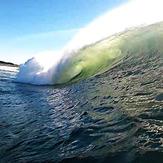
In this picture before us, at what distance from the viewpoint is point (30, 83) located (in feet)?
67.1

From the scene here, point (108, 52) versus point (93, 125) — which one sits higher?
point (108, 52)

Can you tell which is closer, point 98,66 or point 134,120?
point 134,120

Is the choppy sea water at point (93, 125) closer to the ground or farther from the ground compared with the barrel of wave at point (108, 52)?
closer to the ground

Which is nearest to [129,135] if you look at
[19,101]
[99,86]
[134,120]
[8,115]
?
[134,120]

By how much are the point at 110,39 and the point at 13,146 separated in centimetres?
1428

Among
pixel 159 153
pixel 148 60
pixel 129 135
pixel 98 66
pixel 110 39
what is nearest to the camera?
pixel 159 153

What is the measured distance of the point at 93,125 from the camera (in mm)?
7473

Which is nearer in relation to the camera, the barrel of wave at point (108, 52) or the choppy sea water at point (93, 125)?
the choppy sea water at point (93, 125)

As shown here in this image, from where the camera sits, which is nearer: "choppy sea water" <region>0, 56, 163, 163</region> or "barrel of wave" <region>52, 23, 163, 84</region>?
"choppy sea water" <region>0, 56, 163, 163</region>

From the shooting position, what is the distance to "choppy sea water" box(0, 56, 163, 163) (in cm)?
567

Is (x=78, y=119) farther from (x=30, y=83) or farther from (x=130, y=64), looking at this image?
(x=30, y=83)

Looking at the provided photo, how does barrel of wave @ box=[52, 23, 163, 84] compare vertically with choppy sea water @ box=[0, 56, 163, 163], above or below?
above

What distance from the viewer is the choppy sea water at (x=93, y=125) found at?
5672 millimetres

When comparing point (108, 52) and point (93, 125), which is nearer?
point (93, 125)
